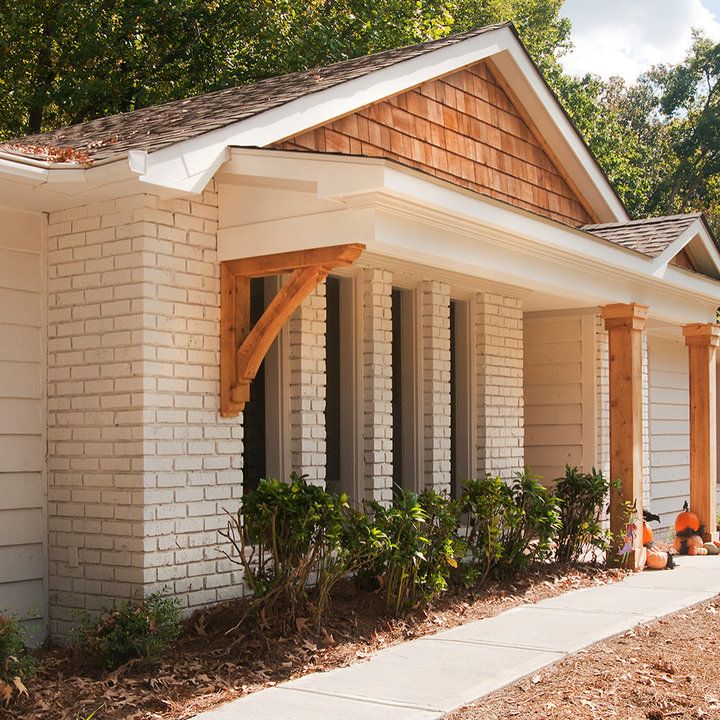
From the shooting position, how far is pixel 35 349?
701 centimetres

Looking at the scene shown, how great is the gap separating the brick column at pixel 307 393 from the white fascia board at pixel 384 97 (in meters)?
1.45

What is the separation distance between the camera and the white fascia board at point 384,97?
6461mm

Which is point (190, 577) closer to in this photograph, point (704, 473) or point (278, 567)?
point (278, 567)

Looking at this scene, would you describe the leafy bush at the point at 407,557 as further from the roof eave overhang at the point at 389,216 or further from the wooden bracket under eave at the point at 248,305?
the roof eave overhang at the point at 389,216

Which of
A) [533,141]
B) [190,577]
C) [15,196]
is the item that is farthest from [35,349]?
[533,141]

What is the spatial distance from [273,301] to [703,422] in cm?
683

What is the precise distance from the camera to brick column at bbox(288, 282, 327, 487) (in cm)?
808

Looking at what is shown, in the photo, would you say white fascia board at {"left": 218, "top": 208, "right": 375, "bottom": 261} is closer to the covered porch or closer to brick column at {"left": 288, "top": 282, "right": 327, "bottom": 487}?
the covered porch

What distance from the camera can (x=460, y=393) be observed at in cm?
1055

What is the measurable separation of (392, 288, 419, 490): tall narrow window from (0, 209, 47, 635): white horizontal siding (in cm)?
362

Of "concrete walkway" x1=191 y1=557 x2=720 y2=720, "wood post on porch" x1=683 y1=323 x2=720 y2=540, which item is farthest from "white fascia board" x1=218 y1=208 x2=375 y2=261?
"wood post on porch" x1=683 y1=323 x2=720 y2=540

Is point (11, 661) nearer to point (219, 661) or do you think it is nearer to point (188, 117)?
point (219, 661)

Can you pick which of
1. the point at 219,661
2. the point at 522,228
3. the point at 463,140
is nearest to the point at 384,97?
the point at 463,140

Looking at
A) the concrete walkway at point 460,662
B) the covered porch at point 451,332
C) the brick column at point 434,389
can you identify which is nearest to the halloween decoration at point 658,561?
the covered porch at point 451,332
